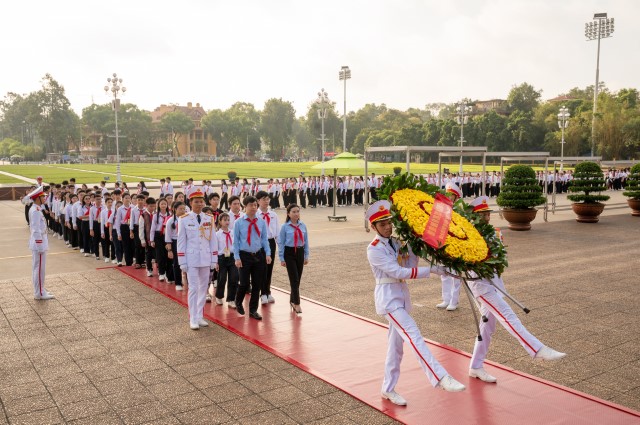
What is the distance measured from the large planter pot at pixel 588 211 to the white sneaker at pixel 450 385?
17377 mm

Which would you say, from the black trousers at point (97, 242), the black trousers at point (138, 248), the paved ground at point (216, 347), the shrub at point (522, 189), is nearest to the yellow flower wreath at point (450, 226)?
the paved ground at point (216, 347)

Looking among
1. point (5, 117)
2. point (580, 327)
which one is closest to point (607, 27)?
point (580, 327)

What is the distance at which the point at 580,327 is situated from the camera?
7555 millimetres

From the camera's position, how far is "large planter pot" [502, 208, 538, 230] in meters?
17.2

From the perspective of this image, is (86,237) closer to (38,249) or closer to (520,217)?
(38,249)

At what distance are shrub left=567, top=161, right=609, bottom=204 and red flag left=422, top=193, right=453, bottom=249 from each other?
55.4 ft

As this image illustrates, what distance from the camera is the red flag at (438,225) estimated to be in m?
4.75

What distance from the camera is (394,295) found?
511 centimetres

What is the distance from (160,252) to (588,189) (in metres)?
16.2

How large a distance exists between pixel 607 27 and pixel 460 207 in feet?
199

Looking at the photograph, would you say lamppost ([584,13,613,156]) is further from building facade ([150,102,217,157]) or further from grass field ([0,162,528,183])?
building facade ([150,102,217,157])

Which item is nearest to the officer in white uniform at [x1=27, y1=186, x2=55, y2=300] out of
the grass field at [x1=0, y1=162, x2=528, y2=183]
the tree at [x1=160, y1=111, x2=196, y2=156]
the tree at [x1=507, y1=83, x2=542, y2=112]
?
the grass field at [x1=0, y1=162, x2=528, y2=183]

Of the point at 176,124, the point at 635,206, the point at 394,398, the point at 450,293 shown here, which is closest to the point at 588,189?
the point at 635,206

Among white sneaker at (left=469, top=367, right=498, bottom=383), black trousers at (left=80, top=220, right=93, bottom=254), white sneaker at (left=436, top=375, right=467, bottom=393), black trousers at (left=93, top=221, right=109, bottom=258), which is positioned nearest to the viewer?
white sneaker at (left=436, top=375, right=467, bottom=393)
